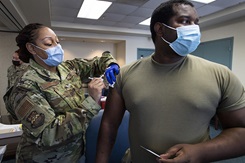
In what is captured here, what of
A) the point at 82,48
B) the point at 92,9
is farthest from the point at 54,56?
the point at 82,48

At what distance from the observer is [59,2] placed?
12.5 ft

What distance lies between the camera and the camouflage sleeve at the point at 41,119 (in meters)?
0.95

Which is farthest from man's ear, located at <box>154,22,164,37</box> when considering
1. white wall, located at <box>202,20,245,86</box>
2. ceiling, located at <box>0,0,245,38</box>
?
white wall, located at <box>202,20,245,86</box>

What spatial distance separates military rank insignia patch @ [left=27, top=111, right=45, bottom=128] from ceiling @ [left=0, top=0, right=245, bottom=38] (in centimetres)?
271

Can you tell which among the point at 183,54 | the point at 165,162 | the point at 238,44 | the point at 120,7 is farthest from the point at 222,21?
the point at 165,162

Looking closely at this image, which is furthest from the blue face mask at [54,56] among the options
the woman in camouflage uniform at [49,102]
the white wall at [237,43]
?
the white wall at [237,43]

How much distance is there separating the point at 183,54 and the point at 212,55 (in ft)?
16.0

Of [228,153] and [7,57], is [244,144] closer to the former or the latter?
[228,153]

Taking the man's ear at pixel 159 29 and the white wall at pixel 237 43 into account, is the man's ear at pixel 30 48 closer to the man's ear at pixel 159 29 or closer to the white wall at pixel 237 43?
the man's ear at pixel 159 29

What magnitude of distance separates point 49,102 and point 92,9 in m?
3.72

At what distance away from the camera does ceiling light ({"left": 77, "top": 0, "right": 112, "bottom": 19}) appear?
3860 millimetres

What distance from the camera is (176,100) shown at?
84 cm

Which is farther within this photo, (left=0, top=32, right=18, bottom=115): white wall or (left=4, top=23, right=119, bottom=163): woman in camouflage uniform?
(left=0, top=32, right=18, bottom=115): white wall

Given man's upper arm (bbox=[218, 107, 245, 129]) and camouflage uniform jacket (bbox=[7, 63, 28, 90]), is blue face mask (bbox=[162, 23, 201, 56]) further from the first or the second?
camouflage uniform jacket (bbox=[7, 63, 28, 90])
